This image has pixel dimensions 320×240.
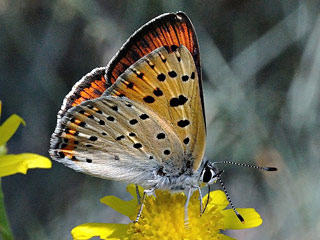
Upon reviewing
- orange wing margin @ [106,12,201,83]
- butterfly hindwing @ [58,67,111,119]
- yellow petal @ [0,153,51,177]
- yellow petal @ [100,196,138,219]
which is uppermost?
orange wing margin @ [106,12,201,83]

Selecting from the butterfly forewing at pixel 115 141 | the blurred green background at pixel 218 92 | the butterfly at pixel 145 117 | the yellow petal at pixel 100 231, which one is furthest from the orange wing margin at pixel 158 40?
the blurred green background at pixel 218 92

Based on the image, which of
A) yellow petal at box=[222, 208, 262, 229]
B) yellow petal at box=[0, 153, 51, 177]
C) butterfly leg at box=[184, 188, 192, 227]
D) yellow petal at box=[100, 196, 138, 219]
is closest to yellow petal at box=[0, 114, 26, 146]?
yellow petal at box=[0, 153, 51, 177]

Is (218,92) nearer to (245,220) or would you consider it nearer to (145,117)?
(245,220)

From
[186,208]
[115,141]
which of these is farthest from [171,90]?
[186,208]

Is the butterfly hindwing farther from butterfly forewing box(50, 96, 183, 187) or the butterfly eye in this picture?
the butterfly eye

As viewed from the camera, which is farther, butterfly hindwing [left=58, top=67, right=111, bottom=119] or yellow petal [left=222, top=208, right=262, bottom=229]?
yellow petal [left=222, top=208, right=262, bottom=229]

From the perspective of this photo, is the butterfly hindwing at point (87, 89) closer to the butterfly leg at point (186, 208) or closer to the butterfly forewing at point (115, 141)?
the butterfly forewing at point (115, 141)
